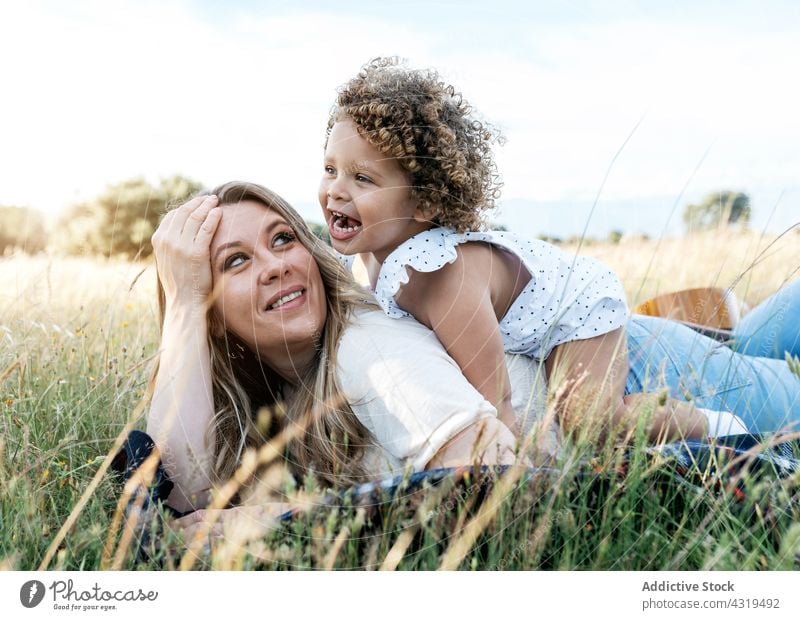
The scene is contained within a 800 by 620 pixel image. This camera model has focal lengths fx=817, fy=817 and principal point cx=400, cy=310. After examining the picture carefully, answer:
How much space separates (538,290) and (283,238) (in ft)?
2.45

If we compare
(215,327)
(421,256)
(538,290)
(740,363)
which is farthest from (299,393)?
(740,363)

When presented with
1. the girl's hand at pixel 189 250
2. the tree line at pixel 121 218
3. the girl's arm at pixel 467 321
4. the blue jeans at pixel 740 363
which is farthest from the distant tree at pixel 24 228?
the blue jeans at pixel 740 363

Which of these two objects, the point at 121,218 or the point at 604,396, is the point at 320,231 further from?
the point at 121,218

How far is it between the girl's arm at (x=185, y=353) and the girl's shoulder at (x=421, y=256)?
1.55 ft

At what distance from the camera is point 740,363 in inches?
101

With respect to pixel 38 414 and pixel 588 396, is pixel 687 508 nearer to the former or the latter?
pixel 588 396

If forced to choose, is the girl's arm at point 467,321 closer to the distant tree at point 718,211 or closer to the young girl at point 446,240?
the young girl at point 446,240

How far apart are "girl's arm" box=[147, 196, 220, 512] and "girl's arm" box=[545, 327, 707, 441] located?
0.93 metres

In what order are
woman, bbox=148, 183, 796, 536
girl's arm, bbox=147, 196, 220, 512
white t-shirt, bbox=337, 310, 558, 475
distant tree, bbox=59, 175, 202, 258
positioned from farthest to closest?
distant tree, bbox=59, 175, 202, 258, girl's arm, bbox=147, 196, 220, 512, woman, bbox=148, 183, 796, 536, white t-shirt, bbox=337, 310, 558, 475

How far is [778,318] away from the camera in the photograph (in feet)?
9.50

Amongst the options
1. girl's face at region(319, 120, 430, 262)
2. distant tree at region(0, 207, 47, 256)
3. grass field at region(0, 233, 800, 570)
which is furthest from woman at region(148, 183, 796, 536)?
distant tree at region(0, 207, 47, 256)

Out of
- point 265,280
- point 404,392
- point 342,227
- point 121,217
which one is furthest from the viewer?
point 121,217

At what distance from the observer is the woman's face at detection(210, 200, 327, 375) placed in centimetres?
210

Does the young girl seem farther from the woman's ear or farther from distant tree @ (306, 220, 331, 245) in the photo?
the woman's ear
